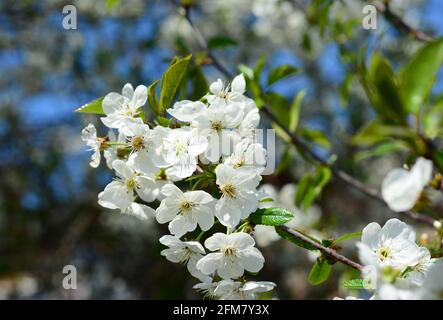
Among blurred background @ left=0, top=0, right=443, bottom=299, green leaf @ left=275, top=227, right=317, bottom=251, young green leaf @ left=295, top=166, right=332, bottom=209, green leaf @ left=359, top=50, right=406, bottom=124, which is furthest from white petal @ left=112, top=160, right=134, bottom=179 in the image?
blurred background @ left=0, top=0, right=443, bottom=299

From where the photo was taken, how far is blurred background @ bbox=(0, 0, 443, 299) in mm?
4164

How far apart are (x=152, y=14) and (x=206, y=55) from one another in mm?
2842

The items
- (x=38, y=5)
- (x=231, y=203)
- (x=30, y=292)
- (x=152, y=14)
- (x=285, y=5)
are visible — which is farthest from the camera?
(x=152, y=14)

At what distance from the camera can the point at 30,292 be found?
3.82 metres

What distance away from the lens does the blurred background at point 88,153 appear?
13.7ft

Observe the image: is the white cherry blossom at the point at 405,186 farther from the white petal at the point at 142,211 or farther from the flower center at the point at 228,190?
the white petal at the point at 142,211

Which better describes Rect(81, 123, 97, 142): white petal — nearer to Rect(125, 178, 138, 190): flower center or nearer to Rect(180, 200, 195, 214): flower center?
Rect(125, 178, 138, 190): flower center

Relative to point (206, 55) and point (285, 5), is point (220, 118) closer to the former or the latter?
point (206, 55)

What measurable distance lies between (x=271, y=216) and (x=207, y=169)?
0.16 m

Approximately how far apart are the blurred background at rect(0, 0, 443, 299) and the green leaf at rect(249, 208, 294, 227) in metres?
2.76

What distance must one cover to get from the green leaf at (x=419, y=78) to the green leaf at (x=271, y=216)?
14.4 inches

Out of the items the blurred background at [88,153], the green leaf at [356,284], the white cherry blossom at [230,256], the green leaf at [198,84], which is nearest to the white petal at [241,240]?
the white cherry blossom at [230,256]

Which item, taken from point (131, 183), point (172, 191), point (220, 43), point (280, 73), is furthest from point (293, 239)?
point (220, 43)
